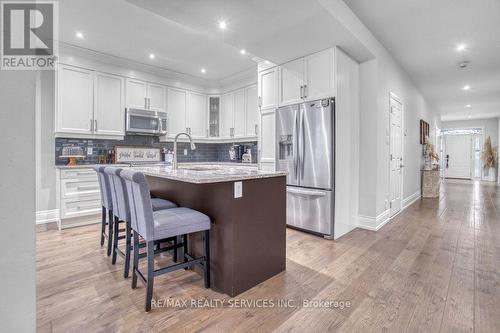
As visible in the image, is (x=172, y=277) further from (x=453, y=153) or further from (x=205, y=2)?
(x=453, y=153)

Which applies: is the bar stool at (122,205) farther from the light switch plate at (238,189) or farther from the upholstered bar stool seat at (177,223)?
the light switch plate at (238,189)

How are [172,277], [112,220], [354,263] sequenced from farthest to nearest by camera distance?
1. [112,220]
2. [354,263]
3. [172,277]

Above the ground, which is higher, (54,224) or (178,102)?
(178,102)

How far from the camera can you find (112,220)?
9.01ft

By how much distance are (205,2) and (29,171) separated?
2.11 metres

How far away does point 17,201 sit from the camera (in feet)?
2.84

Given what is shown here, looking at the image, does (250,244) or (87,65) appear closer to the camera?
(250,244)

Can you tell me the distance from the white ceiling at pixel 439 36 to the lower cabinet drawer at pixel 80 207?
4.47 meters

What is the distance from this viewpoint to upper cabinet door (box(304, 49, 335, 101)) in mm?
3209

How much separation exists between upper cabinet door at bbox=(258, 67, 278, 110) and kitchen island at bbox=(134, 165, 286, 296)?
2039 mm

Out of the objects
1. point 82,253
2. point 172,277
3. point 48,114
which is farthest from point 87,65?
point 172,277

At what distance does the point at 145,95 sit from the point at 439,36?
4.86 metres

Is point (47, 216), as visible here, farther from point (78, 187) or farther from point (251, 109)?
point (251, 109)

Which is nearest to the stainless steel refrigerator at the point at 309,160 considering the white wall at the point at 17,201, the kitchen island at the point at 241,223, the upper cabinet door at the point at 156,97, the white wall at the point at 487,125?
the kitchen island at the point at 241,223
